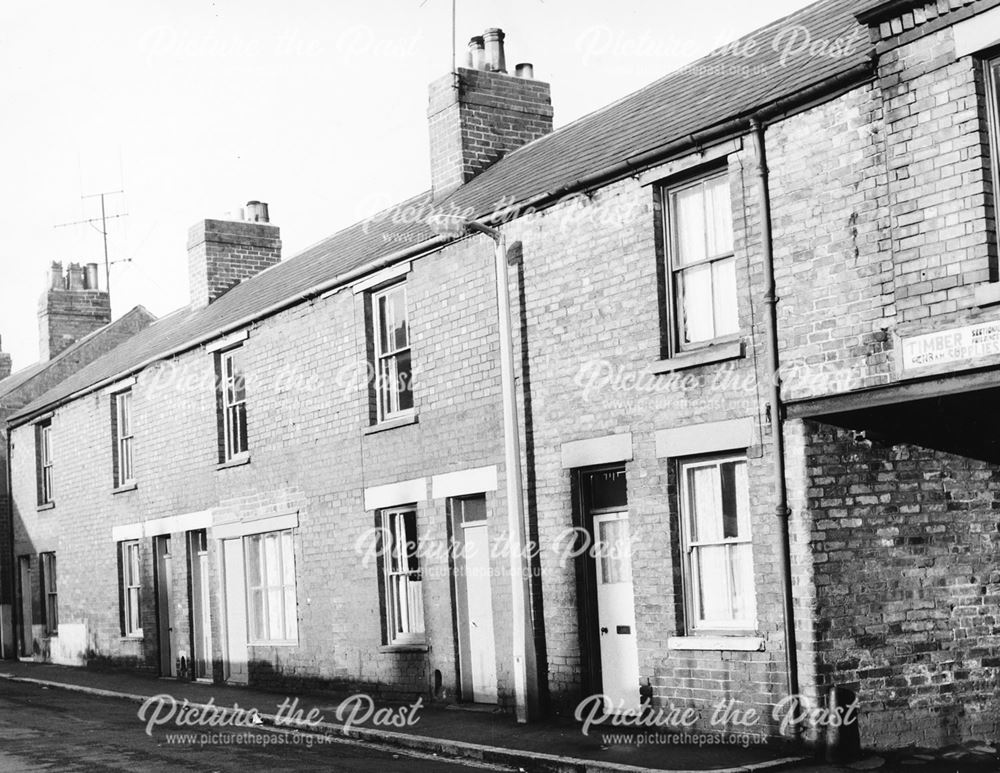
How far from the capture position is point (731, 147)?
12.3 metres

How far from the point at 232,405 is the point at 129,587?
592 cm

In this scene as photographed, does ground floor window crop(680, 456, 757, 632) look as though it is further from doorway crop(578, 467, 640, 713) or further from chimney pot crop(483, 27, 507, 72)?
chimney pot crop(483, 27, 507, 72)

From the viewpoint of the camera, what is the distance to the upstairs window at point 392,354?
55.7ft

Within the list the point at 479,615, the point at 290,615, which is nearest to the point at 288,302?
the point at 290,615

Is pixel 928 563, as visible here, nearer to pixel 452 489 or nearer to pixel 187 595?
pixel 452 489

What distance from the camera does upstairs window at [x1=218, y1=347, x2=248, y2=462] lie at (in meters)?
20.8

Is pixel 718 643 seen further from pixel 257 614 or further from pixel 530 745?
pixel 257 614

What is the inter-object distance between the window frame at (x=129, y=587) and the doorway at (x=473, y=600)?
10.6m

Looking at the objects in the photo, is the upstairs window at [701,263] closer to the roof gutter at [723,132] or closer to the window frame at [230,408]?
the roof gutter at [723,132]

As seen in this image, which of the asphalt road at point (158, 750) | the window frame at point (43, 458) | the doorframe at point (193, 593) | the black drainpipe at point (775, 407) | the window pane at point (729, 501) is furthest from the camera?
the window frame at point (43, 458)

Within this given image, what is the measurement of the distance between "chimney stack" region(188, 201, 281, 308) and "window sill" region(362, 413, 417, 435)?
964cm

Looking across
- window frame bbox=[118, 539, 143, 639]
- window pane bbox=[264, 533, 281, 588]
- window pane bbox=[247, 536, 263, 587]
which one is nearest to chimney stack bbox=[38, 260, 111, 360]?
window frame bbox=[118, 539, 143, 639]

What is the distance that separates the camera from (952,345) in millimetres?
10406

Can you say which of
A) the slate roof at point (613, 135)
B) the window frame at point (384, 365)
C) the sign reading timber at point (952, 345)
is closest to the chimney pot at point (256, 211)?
the slate roof at point (613, 135)
